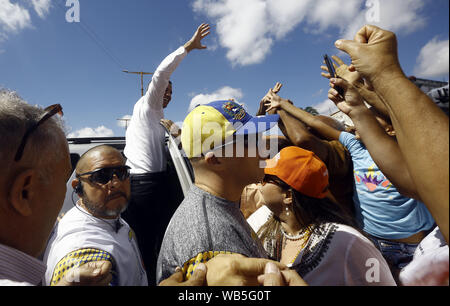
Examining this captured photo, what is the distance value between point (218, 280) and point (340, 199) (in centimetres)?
240

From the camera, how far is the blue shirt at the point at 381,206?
6.46ft

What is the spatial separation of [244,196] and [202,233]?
4.79 feet

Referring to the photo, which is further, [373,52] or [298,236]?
[298,236]

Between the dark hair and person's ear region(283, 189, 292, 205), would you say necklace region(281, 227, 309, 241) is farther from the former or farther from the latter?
person's ear region(283, 189, 292, 205)

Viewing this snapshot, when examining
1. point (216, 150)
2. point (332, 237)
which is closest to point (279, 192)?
point (332, 237)

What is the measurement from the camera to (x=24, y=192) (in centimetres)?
82

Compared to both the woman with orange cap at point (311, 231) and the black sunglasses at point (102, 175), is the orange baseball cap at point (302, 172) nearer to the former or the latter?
the woman with orange cap at point (311, 231)

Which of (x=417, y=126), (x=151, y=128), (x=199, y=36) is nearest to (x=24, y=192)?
(x=417, y=126)

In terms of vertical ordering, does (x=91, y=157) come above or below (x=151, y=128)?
below

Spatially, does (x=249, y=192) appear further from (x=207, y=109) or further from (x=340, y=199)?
(x=207, y=109)

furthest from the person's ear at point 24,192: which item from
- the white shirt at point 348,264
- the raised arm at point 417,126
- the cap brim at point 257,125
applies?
the white shirt at point 348,264

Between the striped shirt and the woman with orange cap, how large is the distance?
4.50 feet

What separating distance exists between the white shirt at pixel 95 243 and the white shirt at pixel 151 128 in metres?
0.82

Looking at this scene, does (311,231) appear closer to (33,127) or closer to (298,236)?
(298,236)
